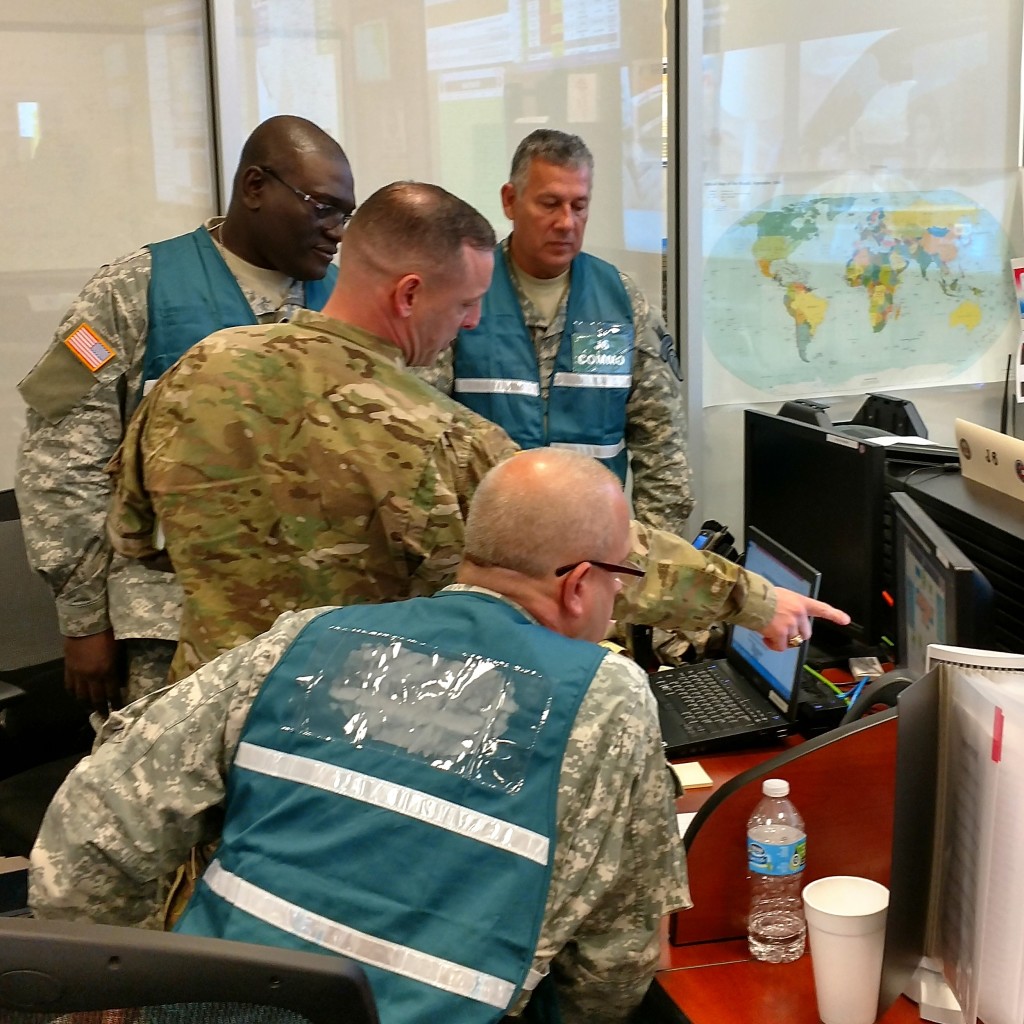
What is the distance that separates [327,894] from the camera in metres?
1.07

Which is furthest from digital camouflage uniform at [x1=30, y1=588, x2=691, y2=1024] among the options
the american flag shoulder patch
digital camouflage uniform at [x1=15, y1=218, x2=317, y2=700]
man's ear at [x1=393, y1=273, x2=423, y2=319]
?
the american flag shoulder patch

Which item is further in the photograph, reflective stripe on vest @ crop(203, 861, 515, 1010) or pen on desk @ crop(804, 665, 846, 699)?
pen on desk @ crop(804, 665, 846, 699)

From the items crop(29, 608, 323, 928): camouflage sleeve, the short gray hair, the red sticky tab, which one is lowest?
crop(29, 608, 323, 928): camouflage sleeve

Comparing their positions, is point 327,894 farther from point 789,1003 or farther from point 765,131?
point 765,131

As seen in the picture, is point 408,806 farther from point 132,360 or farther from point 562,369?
point 562,369

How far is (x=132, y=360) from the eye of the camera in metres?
2.14

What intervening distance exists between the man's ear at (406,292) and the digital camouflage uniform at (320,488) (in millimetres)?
56

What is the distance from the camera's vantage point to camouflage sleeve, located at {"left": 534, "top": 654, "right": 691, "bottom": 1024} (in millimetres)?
1106

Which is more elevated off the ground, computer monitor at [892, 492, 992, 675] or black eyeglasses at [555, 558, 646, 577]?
black eyeglasses at [555, 558, 646, 577]

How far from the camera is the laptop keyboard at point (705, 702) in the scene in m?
1.82

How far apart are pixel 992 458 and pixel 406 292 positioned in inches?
36.0

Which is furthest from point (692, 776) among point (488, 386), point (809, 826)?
point (488, 386)

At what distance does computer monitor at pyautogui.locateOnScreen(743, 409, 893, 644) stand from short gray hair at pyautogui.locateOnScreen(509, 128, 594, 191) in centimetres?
68

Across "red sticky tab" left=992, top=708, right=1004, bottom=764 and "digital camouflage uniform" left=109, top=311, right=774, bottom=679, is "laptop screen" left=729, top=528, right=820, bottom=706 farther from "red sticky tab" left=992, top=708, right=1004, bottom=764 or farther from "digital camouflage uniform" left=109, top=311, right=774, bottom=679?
"red sticky tab" left=992, top=708, right=1004, bottom=764
